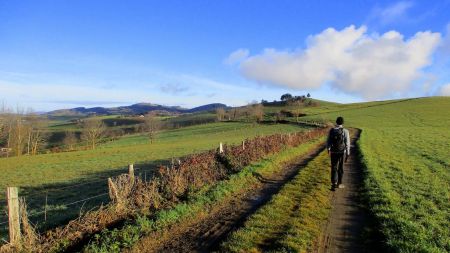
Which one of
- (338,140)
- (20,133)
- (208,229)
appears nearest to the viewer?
(208,229)

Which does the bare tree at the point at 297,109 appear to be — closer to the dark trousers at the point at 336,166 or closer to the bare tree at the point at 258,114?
the bare tree at the point at 258,114

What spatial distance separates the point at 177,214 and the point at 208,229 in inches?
53.7

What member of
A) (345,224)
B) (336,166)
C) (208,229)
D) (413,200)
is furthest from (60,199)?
(413,200)

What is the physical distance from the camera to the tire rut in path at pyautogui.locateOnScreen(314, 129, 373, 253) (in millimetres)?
8266

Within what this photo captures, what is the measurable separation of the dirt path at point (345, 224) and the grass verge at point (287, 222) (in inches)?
9.3

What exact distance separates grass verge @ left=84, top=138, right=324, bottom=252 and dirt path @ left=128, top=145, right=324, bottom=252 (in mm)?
242

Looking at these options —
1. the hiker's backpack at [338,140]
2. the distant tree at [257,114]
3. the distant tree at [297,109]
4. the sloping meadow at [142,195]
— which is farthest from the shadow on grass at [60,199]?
the distant tree at [257,114]

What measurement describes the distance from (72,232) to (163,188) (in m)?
4.07

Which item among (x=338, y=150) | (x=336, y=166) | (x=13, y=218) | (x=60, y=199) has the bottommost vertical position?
(x=60, y=199)

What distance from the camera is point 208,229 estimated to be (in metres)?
9.80

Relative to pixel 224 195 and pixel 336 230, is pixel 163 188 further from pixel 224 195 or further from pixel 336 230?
pixel 336 230

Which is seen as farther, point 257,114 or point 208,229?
point 257,114

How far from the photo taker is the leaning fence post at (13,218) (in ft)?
26.9

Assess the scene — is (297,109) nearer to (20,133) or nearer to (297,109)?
(297,109)
